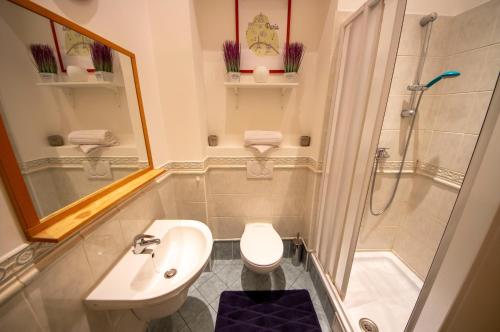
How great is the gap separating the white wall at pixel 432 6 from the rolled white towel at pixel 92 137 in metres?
1.59

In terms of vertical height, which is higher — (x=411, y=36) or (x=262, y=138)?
(x=411, y=36)

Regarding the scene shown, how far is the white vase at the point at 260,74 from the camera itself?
1347mm

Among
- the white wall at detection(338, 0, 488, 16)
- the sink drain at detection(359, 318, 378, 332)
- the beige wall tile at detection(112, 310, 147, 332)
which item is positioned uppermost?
the white wall at detection(338, 0, 488, 16)

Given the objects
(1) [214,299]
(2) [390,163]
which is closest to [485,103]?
(2) [390,163]

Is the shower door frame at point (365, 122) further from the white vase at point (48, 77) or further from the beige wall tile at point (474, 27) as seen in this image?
the white vase at point (48, 77)

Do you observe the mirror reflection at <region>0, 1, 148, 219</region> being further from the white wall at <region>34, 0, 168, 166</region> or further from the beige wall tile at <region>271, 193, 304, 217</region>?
the beige wall tile at <region>271, 193, 304, 217</region>

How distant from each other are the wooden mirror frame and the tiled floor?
104cm

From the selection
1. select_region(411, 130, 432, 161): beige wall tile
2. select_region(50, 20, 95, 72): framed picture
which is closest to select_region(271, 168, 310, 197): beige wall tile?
select_region(411, 130, 432, 161): beige wall tile

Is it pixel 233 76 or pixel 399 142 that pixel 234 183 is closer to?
pixel 233 76

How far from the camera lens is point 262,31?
1.42m

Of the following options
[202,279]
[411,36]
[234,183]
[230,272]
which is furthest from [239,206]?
[411,36]

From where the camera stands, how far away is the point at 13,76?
1.64 feet

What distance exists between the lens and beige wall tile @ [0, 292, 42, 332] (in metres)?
0.44

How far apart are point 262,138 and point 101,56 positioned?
1083 millimetres
